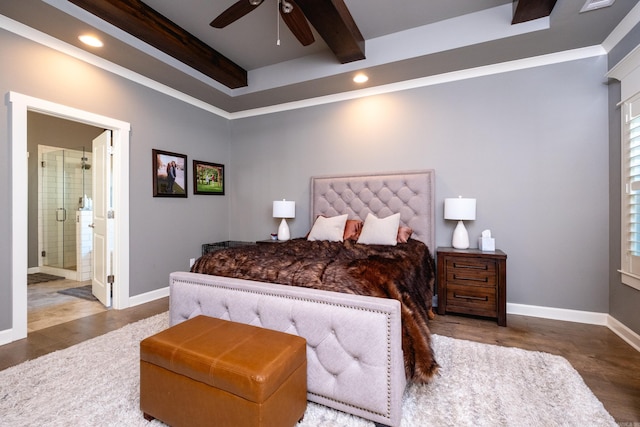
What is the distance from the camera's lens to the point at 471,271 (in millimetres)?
2953

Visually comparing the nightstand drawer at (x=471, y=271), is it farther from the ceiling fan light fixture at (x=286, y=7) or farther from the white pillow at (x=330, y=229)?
the ceiling fan light fixture at (x=286, y=7)

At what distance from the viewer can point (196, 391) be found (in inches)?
53.2

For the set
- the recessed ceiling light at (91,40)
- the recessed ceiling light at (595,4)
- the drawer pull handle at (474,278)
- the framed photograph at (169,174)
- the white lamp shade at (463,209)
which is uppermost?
the recessed ceiling light at (91,40)

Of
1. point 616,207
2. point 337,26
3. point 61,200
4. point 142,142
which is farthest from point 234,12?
point 61,200

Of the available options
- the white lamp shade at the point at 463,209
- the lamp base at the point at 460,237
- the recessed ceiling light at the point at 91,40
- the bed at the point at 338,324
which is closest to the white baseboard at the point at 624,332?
the lamp base at the point at 460,237

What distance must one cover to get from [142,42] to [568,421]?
14.6ft

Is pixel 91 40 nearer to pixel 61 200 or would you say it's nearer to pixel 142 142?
pixel 142 142

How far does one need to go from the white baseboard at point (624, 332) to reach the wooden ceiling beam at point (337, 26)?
3.58 metres

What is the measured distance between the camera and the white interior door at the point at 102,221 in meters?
3.35

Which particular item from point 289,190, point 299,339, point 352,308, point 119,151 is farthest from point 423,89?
point 119,151

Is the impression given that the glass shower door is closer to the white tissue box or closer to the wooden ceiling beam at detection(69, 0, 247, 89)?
the wooden ceiling beam at detection(69, 0, 247, 89)

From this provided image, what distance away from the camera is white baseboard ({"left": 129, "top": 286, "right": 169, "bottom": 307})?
344 cm

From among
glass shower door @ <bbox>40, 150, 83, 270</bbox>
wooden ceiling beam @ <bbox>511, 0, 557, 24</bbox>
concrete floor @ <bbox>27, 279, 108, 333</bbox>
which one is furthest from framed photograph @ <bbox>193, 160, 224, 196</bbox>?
wooden ceiling beam @ <bbox>511, 0, 557, 24</bbox>

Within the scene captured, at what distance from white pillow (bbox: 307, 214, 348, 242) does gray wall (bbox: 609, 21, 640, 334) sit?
104 inches
